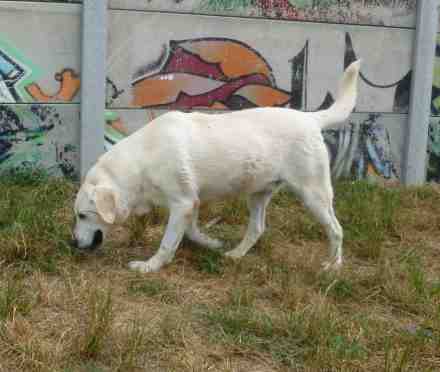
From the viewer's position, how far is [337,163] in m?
8.34

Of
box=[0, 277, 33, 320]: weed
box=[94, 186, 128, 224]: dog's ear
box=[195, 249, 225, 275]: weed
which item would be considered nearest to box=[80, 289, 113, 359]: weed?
box=[0, 277, 33, 320]: weed

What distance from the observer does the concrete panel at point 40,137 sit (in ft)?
23.1

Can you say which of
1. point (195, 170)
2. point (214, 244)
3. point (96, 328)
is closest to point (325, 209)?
point (214, 244)

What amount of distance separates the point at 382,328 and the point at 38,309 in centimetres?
201

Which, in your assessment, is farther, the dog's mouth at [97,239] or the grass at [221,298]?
the dog's mouth at [97,239]

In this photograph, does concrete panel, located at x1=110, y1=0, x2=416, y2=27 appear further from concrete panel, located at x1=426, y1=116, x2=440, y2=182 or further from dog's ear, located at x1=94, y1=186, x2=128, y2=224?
dog's ear, located at x1=94, y1=186, x2=128, y2=224

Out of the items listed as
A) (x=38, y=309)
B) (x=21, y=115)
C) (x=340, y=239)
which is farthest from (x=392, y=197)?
(x=38, y=309)

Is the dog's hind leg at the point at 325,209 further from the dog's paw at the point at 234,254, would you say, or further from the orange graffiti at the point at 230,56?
the orange graffiti at the point at 230,56

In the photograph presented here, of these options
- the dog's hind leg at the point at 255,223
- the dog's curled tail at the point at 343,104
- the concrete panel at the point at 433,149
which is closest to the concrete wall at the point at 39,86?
the dog's hind leg at the point at 255,223

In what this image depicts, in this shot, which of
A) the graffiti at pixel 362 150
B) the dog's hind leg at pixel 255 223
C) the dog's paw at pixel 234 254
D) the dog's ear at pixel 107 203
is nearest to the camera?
the dog's ear at pixel 107 203

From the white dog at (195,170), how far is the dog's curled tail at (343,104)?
118 millimetres

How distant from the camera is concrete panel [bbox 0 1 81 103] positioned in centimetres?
695

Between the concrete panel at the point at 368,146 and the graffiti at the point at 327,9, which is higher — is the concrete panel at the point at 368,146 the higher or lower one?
the lower one

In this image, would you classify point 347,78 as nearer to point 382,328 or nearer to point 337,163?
point 382,328
